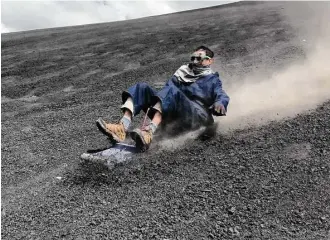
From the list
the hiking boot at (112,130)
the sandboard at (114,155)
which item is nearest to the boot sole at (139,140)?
the sandboard at (114,155)

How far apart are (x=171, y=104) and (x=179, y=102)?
15 centimetres

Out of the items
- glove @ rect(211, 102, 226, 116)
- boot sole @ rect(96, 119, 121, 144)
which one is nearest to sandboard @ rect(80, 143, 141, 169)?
boot sole @ rect(96, 119, 121, 144)

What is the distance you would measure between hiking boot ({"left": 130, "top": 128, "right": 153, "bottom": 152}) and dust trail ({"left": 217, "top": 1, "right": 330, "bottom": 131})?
1512mm

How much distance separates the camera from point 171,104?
6.43 meters

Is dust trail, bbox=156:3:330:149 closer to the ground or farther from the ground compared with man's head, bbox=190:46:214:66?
closer to the ground

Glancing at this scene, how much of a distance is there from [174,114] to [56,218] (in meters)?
2.48

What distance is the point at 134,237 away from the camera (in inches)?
175

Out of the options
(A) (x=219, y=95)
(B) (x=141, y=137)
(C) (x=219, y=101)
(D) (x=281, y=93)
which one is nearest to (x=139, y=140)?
(B) (x=141, y=137)

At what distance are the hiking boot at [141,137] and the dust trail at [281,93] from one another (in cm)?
151

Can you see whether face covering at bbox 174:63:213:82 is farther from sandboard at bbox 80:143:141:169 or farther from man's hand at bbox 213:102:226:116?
sandboard at bbox 80:143:141:169

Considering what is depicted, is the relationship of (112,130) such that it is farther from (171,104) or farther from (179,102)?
(179,102)

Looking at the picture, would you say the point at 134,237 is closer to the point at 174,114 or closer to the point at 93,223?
the point at 93,223

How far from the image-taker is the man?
600cm

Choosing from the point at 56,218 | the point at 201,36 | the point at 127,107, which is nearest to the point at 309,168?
the point at 127,107
